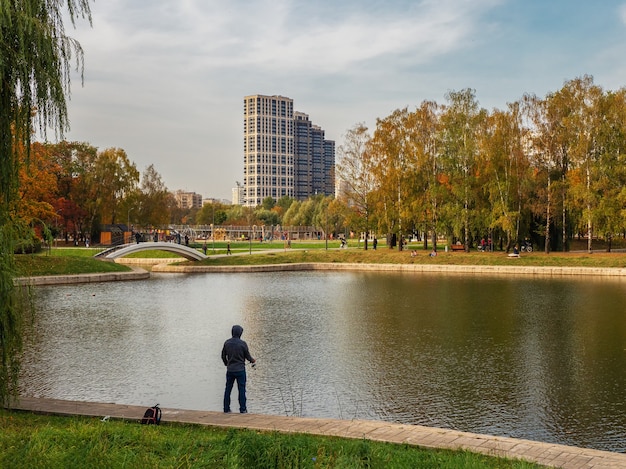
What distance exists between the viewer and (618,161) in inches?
2270

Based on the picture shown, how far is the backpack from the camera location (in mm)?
11070

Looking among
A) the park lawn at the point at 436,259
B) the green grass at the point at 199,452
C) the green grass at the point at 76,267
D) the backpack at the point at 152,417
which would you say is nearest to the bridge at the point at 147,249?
the park lawn at the point at 436,259

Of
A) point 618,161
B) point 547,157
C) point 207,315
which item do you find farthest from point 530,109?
point 207,315

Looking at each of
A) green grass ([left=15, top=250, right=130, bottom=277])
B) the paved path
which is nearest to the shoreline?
green grass ([left=15, top=250, right=130, bottom=277])

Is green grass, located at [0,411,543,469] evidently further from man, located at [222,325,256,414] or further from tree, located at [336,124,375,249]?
tree, located at [336,124,375,249]

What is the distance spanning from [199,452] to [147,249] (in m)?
52.8

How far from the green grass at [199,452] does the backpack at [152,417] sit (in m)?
0.89

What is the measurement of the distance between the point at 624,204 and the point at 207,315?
1762 inches

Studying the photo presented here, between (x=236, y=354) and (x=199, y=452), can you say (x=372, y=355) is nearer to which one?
(x=236, y=354)

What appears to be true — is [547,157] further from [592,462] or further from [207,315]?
[592,462]

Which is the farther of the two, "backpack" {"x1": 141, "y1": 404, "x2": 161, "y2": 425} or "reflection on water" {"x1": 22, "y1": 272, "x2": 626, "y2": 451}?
"reflection on water" {"x1": 22, "y1": 272, "x2": 626, "y2": 451}

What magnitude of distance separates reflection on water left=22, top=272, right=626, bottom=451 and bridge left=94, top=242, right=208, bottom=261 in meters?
17.0

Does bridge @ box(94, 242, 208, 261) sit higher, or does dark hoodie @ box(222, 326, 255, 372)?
bridge @ box(94, 242, 208, 261)

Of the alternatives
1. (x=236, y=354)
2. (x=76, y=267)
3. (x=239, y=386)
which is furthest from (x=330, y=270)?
(x=236, y=354)
